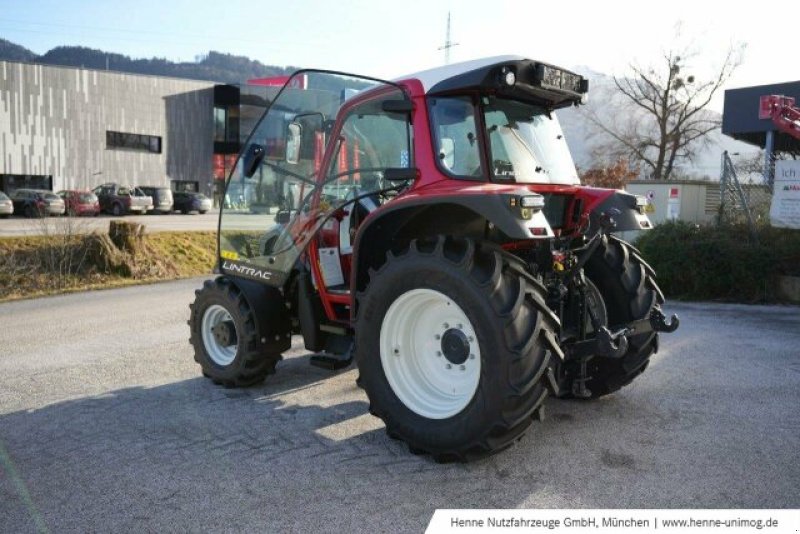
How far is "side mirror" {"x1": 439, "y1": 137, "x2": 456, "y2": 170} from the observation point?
423 centimetres

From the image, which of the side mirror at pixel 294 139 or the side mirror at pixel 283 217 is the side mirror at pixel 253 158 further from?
the side mirror at pixel 283 217

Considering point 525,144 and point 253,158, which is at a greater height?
point 525,144

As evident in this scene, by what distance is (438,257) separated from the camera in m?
3.77

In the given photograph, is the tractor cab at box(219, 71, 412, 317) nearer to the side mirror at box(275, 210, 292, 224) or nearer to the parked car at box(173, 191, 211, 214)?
the side mirror at box(275, 210, 292, 224)

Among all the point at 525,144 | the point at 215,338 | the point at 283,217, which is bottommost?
the point at 215,338

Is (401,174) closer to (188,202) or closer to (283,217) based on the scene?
(283,217)

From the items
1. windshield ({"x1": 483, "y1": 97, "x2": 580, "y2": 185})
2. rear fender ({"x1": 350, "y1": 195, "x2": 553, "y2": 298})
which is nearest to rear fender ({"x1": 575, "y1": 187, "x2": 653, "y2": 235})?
windshield ({"x1": 483, "y1": 97, "x2": 580, "y2": 185})

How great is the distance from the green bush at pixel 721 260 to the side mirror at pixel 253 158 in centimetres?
758

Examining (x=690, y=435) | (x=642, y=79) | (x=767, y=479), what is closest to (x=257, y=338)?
(x=690, y=435)

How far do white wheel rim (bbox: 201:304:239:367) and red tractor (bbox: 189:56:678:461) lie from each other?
0.02m

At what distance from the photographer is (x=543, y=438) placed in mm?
4266

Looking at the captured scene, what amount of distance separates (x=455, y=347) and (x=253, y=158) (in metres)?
2.25

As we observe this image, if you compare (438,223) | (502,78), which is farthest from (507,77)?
(438,223)

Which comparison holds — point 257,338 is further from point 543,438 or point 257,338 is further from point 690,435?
point 690,435
